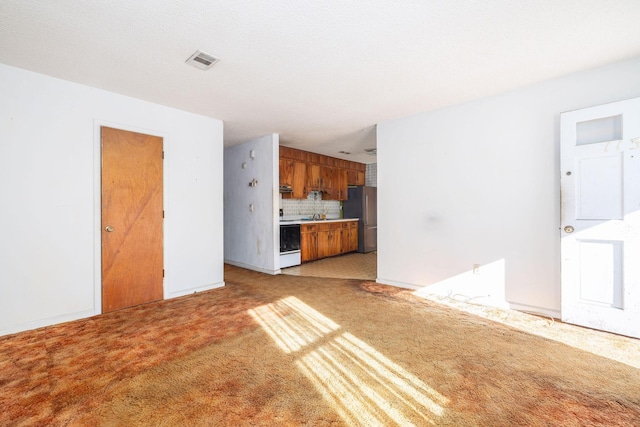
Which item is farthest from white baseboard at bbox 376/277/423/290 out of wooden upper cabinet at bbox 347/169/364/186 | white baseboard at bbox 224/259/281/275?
wooden upper cabinet at bbox 347/169/364/186

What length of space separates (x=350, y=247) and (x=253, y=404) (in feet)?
18.8

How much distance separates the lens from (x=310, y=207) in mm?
7352

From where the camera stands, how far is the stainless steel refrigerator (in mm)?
7379

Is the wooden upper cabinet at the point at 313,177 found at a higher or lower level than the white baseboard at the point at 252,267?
higher

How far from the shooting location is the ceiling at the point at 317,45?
191 centimetres

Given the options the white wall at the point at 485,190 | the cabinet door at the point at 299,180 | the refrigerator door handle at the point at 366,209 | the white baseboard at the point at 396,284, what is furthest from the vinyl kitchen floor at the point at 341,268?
the cabinet door at the point at 299,180

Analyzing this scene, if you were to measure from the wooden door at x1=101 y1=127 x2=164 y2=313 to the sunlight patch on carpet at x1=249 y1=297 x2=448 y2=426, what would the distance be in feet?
5.86

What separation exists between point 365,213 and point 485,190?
4097mm

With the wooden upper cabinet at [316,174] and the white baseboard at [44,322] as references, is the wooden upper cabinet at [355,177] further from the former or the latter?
the white baseboard at [44,322]

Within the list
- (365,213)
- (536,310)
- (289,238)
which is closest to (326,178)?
(365,213)

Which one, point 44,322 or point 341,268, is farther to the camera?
point 341,268

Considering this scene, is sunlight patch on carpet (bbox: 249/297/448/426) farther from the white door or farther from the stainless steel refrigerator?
the stainless steel refrigerator

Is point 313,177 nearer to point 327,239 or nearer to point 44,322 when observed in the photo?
point 327,239

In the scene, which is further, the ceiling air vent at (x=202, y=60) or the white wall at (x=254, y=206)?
the white wall at (x=254, y=206)
